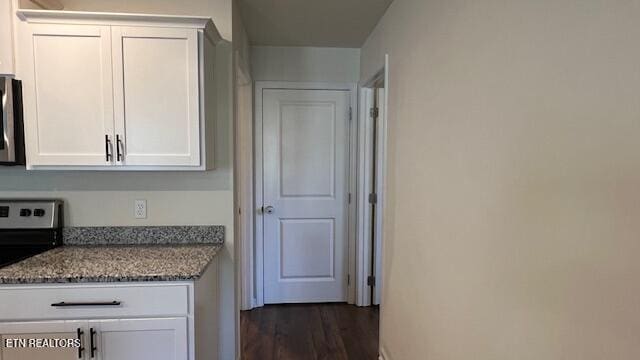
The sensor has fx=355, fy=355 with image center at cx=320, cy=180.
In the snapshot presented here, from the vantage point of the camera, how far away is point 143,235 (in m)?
2.04

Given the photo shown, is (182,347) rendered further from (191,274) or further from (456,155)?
(456,155)

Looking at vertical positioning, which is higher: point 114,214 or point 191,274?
point 114,214

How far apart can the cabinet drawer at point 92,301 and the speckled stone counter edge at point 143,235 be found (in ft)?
1.73

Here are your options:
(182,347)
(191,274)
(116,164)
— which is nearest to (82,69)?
(116,164)

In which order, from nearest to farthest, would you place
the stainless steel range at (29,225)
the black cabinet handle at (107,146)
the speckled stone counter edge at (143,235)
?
1. the black cabinet handle at (107,146)
2. the stainless steel range at (29,225)
3. the speckled stone counter edge at (143,235)

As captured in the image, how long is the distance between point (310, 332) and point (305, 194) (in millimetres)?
1155

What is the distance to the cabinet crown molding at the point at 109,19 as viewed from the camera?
5.50 ft

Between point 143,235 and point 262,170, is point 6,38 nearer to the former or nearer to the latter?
point 143,235

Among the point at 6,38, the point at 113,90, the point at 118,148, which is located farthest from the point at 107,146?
the point at 6,38

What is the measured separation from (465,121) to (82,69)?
69.8 inches

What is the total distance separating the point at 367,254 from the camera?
3186 mm

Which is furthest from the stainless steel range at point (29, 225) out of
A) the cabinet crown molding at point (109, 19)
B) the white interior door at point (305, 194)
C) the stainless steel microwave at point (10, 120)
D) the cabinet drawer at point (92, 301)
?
the white interior door at point (305, 194)

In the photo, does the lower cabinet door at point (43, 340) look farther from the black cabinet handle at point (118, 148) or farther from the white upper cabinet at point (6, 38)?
the white upper cabinet at point (6, 38)

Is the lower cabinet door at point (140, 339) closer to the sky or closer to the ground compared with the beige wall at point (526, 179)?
closer to the ground
